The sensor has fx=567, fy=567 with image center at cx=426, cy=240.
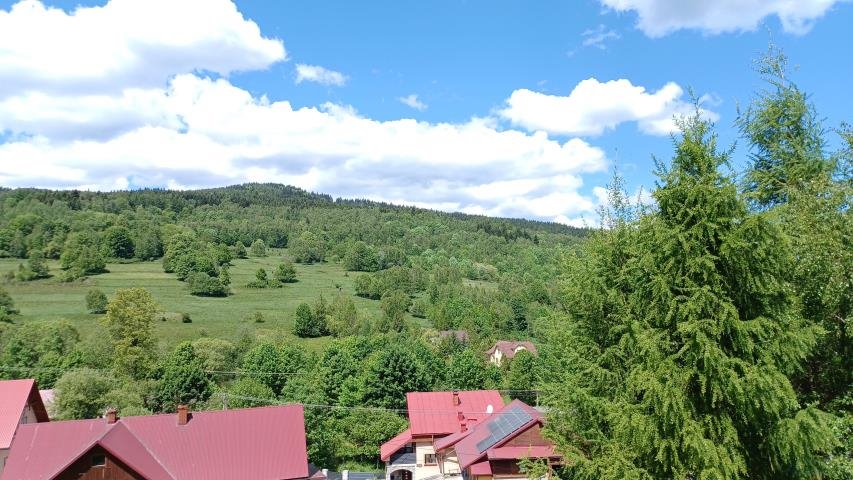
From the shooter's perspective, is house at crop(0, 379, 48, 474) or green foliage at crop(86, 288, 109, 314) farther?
green foliage at crop(86, 288, 109, 314)

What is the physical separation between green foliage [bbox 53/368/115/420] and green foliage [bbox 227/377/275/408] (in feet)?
35.3

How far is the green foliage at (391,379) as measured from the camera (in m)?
54.8

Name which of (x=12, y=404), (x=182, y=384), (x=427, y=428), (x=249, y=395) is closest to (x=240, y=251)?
(x=182, y=384)

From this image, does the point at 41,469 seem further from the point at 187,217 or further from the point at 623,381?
the point at 187,217

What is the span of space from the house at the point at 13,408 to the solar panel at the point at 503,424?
28273mm

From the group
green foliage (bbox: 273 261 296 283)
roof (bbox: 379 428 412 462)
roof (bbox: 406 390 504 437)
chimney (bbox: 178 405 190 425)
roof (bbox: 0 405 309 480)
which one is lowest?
roof (bbox: 379 428 412 462)

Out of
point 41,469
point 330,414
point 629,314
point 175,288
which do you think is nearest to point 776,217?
point 629,314

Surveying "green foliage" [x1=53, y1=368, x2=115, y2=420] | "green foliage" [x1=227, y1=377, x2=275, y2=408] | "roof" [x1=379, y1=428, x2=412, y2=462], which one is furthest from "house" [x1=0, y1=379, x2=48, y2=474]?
"roof" [x1=379, y1=428, x2=412, y2=462]

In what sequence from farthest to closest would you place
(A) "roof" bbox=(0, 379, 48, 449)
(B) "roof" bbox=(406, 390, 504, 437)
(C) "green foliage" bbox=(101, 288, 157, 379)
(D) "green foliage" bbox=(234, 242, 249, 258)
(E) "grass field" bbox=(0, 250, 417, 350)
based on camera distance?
(D) "green foliage" bbox=(234, 242, 249, 258) → (E) "grass field" bbox=(0, 250, 417, 350) → (C) "green foliage" bbox=(101, 288, 157, 379) → (B) "roof" bbox=(406, 390, 504, 437) → (A) "roof" bbox=(0, 379, 48, 449)

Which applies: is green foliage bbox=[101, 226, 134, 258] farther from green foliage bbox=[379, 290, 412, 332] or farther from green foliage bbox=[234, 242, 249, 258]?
green foliage bbox=[379, 290, 412, 332]

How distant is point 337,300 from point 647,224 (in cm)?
9558

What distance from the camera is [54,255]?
122000mm

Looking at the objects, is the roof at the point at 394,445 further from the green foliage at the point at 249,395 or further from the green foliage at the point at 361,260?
the green foliage at the point at 361,260

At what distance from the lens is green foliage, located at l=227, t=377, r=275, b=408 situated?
50156 millimetres
